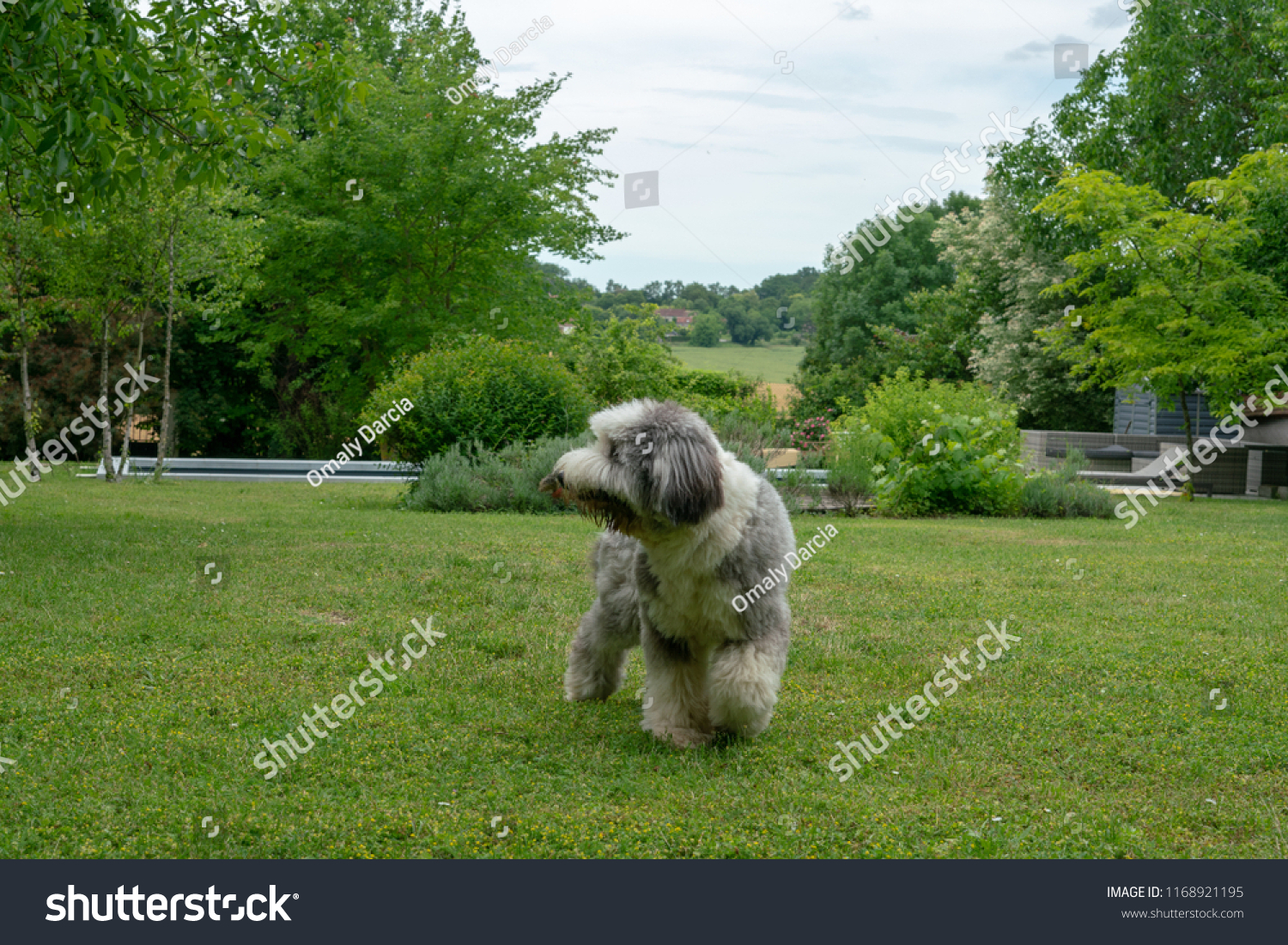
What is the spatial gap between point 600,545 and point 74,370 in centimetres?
2319

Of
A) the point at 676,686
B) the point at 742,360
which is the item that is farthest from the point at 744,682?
the point at 742,360

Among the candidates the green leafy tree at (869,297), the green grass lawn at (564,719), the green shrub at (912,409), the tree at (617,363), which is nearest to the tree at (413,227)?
the tree at (617,363)

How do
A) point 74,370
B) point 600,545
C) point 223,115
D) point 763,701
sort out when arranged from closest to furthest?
point 763,701 < point 600,545 < point 223,115 < point 74,370

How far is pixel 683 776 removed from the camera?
421 centimetres

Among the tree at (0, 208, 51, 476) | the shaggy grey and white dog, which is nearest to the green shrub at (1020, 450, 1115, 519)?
the shaggy grey and white dog

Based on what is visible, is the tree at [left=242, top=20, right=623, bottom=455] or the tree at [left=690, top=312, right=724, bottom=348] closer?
the tree at [left=242, top=20, right=623, bottom=455]

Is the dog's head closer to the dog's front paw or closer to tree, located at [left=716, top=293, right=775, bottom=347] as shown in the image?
the dog's front paw

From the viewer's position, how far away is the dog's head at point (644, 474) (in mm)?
4219

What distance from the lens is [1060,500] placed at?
51.4ft

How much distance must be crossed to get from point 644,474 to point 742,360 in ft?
107

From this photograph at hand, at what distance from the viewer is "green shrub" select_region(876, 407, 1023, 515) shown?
49.5ft

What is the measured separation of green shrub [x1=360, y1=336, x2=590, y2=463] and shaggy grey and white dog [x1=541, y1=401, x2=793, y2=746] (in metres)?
10.5

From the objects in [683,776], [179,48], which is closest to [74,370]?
[179,48]

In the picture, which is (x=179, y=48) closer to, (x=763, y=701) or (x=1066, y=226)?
(x=763, y=701)
